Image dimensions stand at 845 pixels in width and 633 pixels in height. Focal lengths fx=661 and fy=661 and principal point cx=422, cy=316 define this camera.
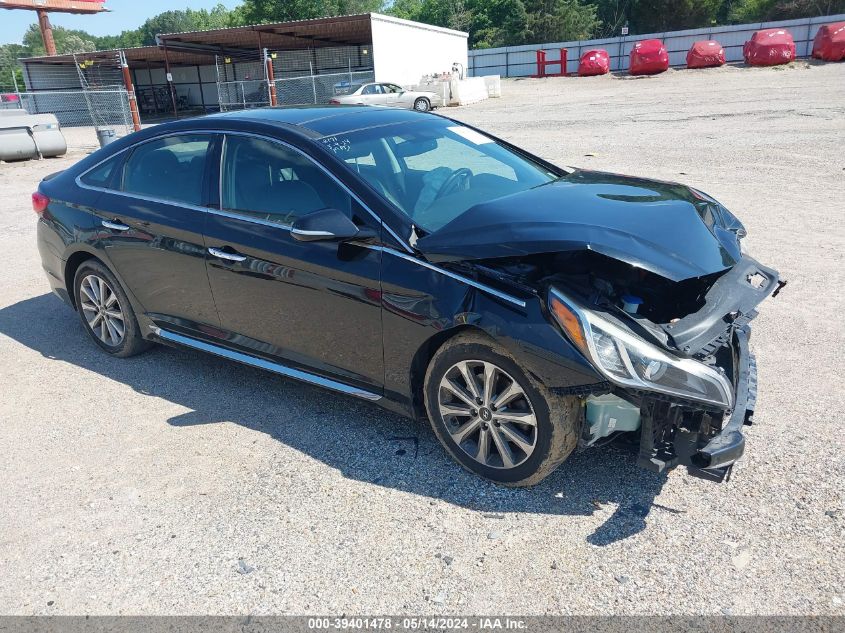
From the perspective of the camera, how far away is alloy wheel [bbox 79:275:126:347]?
193 inches

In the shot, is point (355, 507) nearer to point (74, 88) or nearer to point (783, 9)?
point (74, 88)

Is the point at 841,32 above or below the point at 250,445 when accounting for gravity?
above

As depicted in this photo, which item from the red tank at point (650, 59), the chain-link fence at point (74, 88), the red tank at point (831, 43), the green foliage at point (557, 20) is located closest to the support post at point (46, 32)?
the chain-link fence at point (74, 88)

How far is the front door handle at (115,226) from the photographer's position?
15.0ft

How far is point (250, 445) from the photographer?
12.3ft

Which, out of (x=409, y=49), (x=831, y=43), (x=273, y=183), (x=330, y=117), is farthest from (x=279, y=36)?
(x=273, y=183)

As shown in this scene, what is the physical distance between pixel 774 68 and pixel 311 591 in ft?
123

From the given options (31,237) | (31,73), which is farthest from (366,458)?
(31,73)

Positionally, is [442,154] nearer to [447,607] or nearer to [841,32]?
[447,607]

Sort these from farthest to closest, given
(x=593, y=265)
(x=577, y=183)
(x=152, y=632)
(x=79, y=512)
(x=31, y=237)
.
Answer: (x=31, y=237)
(x=577, y=183)
(x=79, y=512)
(x=593, y=265)
(x=152, y=632)

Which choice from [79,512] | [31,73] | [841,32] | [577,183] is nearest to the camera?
[79,512]

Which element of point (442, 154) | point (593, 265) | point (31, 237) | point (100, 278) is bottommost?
point (31, 237)

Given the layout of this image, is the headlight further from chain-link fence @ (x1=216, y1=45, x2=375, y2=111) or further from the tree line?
the tree line

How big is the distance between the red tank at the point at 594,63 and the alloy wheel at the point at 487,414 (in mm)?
38411
